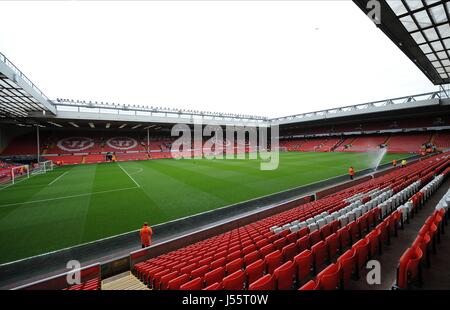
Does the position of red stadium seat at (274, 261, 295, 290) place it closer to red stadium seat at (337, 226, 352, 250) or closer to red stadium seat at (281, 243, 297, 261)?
red stadium seat at (281, 243, 297, 261)

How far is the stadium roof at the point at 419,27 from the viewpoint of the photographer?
7484 mm

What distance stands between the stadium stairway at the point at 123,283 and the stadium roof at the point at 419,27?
33.1 feet

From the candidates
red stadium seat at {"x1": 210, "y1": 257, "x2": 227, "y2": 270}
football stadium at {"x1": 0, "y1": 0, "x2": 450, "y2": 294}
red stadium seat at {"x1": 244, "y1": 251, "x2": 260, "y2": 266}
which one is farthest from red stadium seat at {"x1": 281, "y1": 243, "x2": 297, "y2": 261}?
red stadium seat at {"x1": 210, "y1": 257, "x2": 227, "y2": 270}

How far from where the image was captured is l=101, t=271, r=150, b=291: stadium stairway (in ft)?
16.5

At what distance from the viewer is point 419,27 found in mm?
8914

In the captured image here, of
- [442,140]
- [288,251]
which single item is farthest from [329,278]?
[442,140]

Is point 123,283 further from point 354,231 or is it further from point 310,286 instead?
point 354,231

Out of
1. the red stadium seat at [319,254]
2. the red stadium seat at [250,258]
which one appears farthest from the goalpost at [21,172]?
the red stadium seat at [319,254]

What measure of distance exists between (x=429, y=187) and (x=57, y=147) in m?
46.6

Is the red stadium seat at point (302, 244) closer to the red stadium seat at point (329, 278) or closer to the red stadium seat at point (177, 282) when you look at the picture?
the red stadium seat at point (329, 278)

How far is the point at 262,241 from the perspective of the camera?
540 cm

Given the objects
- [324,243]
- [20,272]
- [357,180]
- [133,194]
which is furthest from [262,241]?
[357,180]

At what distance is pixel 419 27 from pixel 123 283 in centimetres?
1359

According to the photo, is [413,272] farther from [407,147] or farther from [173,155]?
[173,155]
